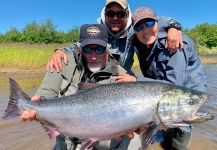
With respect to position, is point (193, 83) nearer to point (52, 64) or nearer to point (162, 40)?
point (162, 40)

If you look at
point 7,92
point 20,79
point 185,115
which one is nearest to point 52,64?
point 185,115

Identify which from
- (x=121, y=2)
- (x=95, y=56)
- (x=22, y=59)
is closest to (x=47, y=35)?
(x=22, y=59)

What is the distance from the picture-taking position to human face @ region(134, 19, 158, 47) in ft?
16.4

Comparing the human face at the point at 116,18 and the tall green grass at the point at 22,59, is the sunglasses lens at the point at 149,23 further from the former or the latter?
the tall green grass at the point at 22,59

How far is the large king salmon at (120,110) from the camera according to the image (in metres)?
3.82

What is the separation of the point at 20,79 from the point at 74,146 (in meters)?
11.1

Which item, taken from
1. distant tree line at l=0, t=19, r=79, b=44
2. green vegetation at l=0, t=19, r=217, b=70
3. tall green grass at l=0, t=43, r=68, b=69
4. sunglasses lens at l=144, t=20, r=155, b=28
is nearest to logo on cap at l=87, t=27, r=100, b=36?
sunglasses lens at l=144, t=20, r=155, b=28

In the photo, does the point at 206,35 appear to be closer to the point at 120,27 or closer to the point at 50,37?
the point at 50,37

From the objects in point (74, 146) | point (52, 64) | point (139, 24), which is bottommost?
point (74, 146)

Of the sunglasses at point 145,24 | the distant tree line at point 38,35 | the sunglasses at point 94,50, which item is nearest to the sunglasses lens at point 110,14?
the sunglasses at point 145,24

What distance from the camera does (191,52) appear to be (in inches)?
217

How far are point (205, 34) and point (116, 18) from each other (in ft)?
221

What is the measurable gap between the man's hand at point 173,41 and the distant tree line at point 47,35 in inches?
1855

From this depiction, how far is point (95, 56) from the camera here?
15.7 ft
